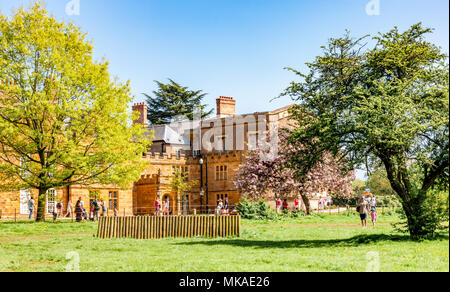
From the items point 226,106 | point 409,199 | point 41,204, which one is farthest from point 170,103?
point 409,199

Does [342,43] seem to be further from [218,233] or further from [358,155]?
[218,233]

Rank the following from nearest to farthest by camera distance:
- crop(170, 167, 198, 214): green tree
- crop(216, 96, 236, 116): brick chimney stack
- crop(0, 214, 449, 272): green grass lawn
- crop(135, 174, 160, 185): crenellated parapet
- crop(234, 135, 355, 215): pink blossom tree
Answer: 1. crop(0, 214, 449, 272): green grass lawn
2. crop(234, 135, 355, 215): pink blossom tree
3. crop(170, 167, 198, 214): green tree
4. crop(135, 174, 160, 185): crenellated parapet
5. crop(216, 96, 236, 116): brick chimney stack

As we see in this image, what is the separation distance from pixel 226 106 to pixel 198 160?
25.8 ft

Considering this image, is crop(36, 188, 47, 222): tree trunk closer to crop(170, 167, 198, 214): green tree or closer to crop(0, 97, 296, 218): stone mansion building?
crop(0, 97, 296, 218): stone mansion building

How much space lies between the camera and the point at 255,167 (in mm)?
43375

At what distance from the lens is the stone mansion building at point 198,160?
46.7 metres

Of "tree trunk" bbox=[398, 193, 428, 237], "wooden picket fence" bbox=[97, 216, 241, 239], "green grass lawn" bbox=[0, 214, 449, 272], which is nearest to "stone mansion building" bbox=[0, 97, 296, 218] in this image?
"wooden picket fence" bbox=[97, 216, 241, 239]

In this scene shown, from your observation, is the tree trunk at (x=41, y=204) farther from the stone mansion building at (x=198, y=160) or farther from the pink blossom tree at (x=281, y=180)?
the pink blossom tree at (x=281, y=180)

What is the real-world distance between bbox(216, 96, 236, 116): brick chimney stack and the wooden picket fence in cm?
3638

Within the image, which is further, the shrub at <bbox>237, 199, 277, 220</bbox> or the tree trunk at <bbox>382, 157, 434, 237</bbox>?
the shrub at <bbox>237, 199, 277, 220</bbox>

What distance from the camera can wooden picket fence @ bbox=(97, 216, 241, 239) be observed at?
65.7 feet

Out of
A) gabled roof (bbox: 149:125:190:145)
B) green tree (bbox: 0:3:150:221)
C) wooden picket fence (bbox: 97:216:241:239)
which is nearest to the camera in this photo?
wooden picket fence (bbox: 97:216:241:239)

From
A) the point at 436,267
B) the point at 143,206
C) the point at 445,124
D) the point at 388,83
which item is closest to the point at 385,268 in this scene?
the point at 436,267

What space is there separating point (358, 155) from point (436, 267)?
21.3ft
